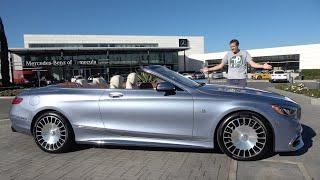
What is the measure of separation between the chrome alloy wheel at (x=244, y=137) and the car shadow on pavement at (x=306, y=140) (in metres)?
0.56

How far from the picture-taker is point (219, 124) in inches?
216

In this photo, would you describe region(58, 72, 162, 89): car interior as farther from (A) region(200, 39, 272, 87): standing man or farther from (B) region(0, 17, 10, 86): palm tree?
(B) region(0, 17, 10, 86): palm tree

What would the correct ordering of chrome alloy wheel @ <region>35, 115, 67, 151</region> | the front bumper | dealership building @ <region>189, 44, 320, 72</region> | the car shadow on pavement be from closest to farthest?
the front bumper
the car shadow on pavement
chrome alloy wheel @ <region>35, 115, 67, 151</region>
dealership building @ <region>189, 44, 320, 72</region>

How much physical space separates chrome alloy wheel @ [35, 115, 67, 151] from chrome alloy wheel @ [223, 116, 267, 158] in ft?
8.60

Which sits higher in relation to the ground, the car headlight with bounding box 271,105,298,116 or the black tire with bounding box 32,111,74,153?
the car headlight with bounding box 271,105,298,116

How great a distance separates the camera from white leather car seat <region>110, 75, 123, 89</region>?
20.7 feet

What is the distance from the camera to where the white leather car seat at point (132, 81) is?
6.14 m

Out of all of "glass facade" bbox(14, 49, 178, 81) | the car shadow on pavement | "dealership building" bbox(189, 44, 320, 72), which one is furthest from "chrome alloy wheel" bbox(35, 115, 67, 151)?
"dealership building" bbox(189, 44, 320, 72)

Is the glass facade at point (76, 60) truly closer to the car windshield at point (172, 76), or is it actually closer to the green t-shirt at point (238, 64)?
the green t-shirt at point (238, 64)

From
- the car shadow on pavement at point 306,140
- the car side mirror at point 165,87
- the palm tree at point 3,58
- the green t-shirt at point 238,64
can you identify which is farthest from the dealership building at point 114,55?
the car side mirror at point 165,87

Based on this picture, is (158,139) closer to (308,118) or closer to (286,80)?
(308,118)

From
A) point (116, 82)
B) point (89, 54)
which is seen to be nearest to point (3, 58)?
point (116, 82)

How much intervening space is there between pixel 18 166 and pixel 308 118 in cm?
685

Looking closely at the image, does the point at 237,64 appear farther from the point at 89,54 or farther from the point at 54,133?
the point at 89,54
